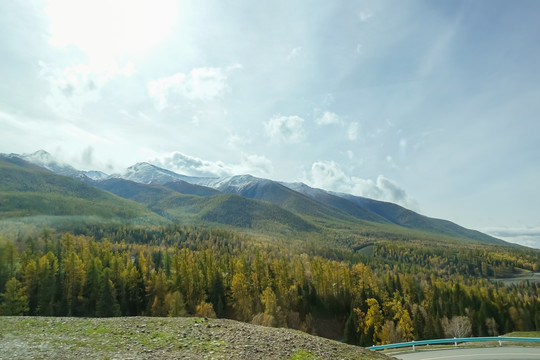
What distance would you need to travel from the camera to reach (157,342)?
24281mm

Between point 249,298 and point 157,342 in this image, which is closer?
point 157,342

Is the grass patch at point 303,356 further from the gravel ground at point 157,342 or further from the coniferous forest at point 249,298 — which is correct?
the coniferous forest at point 249,298

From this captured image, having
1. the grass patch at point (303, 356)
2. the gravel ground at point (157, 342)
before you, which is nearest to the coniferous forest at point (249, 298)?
the gravel ground at point (157, 342)

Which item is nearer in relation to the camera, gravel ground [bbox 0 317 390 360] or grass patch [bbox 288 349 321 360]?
gravel ground [bbox 0 317 390 360]

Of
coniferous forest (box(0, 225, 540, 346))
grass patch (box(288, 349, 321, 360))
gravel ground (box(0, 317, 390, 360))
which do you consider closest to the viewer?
gravel ground (box(0, 317, 390, 360))

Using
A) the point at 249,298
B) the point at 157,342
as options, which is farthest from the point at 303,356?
the point at 249,298

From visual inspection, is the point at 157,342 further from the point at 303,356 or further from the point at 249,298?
the point at 249,298

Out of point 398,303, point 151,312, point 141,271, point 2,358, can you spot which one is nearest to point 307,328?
point 398,303

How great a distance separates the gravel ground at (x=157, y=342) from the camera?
2148cm

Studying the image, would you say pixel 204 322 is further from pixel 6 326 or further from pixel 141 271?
pixel 141 271

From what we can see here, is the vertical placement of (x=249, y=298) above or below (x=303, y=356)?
below

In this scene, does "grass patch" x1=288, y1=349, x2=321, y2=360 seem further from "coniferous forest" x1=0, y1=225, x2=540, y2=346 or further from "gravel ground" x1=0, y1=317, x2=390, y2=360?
"coniferous forest" x1=0, y1=225, x2=540, y2=346

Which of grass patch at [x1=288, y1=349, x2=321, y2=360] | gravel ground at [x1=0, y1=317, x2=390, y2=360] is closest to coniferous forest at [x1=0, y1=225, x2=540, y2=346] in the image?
gravel ground at [x1=0, y1=317, x2=390, y2=360]

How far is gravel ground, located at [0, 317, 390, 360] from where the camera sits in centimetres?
2148
